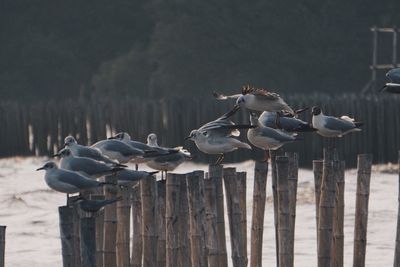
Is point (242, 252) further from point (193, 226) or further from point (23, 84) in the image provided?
point (23, 84)

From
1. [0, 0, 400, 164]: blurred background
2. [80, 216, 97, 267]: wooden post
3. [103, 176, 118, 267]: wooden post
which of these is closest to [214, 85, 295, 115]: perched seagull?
[103, 176, 118, 267]: wooden post

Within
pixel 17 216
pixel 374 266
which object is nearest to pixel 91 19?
pixel 17 216

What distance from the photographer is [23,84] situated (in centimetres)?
4159

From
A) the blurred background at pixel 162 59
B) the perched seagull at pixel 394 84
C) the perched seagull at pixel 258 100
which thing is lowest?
the blurred background at pixel 162 59

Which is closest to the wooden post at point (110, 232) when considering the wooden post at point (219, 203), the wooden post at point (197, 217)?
the wooden post at point (197, 217)

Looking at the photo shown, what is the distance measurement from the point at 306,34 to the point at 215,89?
9.92ft

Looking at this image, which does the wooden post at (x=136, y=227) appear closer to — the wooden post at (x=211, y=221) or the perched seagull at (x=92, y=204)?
the wooden post at (x=211, y=221)

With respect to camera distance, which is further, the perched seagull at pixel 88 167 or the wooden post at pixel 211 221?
the wooden post at pixel 211 221

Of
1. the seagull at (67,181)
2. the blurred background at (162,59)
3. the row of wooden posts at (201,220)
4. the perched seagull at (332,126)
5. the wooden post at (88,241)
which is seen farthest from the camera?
the blurred background at (162,59)

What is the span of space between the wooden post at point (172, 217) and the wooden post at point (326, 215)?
1201mm

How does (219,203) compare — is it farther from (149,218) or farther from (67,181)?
(67,181)

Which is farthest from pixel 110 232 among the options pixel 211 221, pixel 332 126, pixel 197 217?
pixel 332 126

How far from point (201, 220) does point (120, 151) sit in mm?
771

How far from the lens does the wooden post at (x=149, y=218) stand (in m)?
9.19
